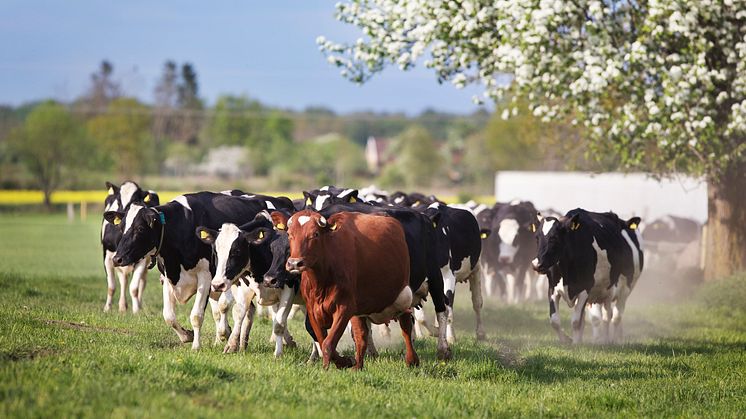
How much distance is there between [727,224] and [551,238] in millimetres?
9622

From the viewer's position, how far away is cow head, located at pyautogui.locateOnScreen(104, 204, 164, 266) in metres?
14.8

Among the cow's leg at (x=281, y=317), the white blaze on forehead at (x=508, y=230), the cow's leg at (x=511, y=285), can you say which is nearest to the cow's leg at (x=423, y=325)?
the cow's leg at (x=281, y=317)

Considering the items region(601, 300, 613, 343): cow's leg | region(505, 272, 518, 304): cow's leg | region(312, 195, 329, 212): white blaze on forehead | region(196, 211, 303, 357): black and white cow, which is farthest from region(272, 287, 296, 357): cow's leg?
region(505, 272, 518, 304): cow's leg

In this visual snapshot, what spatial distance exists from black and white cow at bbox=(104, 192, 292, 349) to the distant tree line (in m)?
17.7

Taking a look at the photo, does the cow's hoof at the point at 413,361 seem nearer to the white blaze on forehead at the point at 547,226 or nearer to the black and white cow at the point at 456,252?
the black and white cow at the point at 456,252

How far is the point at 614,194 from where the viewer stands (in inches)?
1876

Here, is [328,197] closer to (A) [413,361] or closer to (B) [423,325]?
(B) [423,325]

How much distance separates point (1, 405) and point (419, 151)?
120216 millimetres

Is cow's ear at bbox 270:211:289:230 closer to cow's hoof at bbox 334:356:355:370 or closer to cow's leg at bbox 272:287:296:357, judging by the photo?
cow's leg at bbox 272:287:296:357

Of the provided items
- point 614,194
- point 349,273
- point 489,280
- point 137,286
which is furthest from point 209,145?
point 349,273

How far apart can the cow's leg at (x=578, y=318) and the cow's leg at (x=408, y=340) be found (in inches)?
192

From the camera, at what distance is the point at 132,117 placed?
118 metres

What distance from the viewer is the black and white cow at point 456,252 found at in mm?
17297

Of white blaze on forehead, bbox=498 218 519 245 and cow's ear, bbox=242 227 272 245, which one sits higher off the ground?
cow's ear, bbox=242 227 272 245
